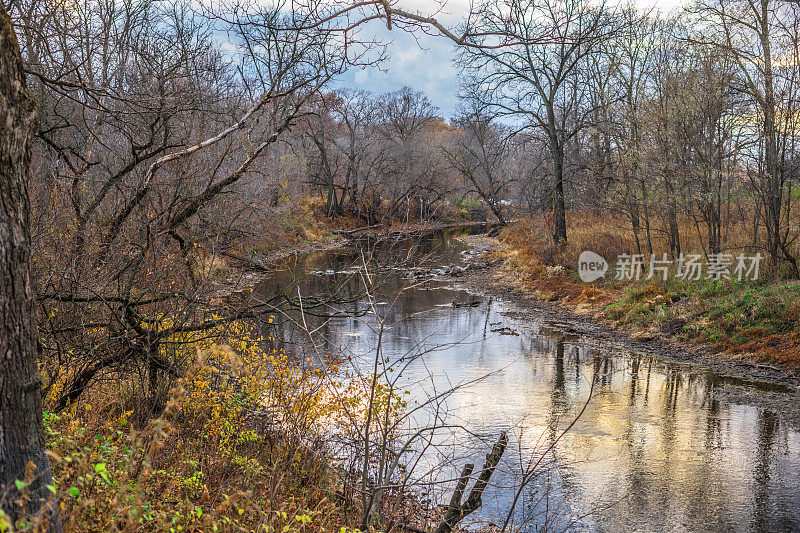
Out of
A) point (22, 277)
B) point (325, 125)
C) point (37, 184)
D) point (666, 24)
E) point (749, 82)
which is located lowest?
point (22, 277)

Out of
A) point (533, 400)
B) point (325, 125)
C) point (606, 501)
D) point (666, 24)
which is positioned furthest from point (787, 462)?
point (325, 125)

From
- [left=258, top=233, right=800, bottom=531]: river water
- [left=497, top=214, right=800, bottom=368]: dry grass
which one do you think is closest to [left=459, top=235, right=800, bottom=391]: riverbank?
[left=497, top=214, right=800, bottom=368]: dry grass

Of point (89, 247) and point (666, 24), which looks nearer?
point (89, 247)

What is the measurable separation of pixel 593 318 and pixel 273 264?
8.64m

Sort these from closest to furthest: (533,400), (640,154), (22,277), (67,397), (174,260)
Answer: (22,277) < (67,397) < (174,260) < (533,400) < (640,154)

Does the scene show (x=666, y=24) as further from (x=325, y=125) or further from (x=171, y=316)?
(x=325, y=125)

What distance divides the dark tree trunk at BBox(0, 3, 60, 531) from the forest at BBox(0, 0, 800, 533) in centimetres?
1

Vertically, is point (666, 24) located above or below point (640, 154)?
above

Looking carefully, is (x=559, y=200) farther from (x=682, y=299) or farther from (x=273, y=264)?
(x=273, y=264)

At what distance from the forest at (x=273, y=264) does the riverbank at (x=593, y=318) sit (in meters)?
0.14

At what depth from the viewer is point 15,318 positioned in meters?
2.75

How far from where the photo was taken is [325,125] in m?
47.0

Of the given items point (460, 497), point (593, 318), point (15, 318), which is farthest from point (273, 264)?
point (15, 318)

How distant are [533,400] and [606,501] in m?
3.58
